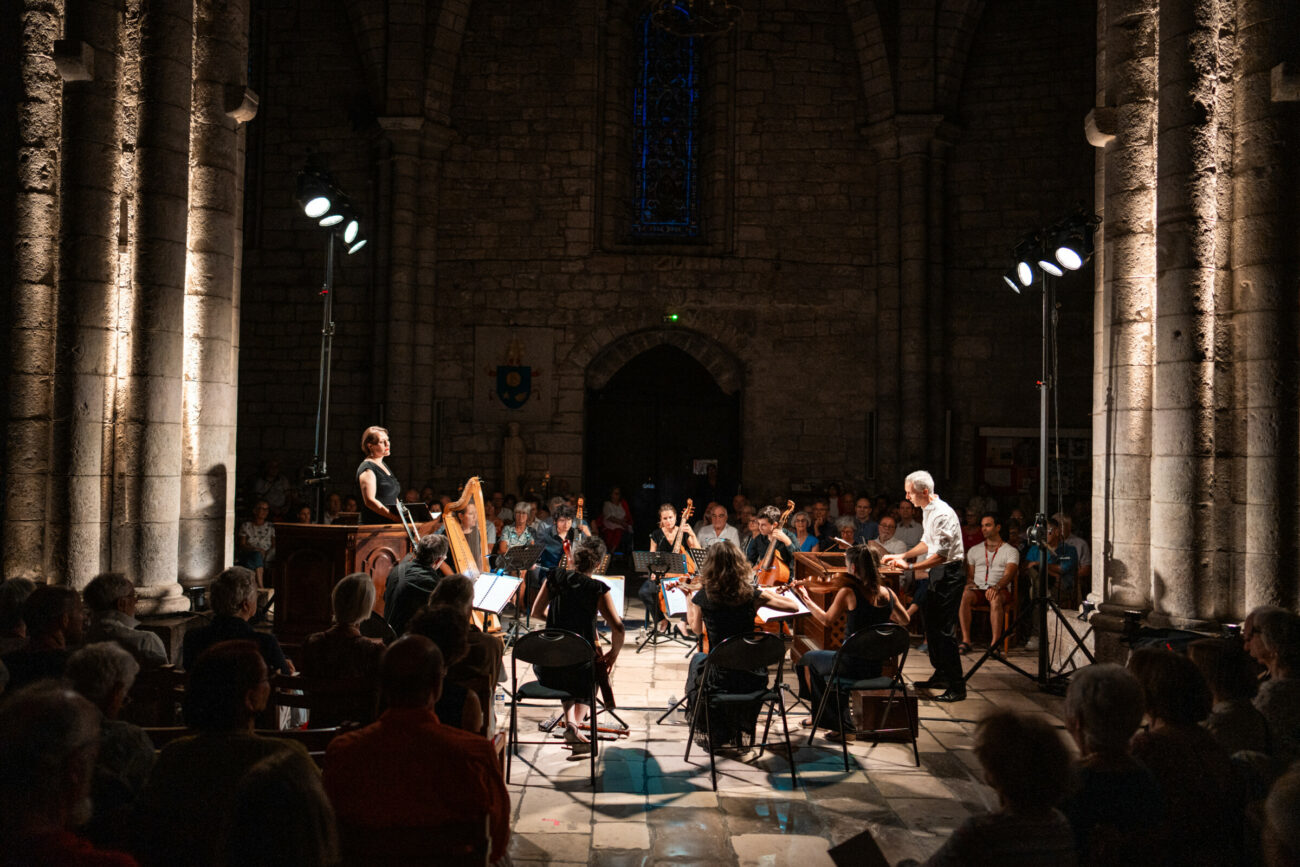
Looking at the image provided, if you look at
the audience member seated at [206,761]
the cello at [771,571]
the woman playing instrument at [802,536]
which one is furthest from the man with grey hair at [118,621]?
the woman playing instrument at [802,536]

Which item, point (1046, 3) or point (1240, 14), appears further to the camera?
point (1046, 3)

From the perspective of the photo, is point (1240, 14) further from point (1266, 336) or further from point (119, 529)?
point (119, 529)

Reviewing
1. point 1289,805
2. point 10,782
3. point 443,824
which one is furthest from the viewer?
point 443,824

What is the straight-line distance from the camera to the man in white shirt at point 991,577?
8.01 m

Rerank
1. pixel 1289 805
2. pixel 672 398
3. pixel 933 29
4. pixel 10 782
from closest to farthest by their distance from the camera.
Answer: pixel 10 782 < pixel 1289 805 < pixel 933 29 < pixel 672 398

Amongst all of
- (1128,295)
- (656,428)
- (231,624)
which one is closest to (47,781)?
(231,624)

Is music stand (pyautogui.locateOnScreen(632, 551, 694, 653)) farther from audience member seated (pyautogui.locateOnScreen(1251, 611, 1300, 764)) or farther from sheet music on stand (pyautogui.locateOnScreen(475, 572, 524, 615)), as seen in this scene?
audience member seated (pyautogui.locateOnScreen(1251, 611, 1300, 764))

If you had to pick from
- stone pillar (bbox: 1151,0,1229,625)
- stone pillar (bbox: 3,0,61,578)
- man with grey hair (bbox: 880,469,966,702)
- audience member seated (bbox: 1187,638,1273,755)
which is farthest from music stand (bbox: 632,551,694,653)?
audience member seated (bbox: 1187,638,1273,755)

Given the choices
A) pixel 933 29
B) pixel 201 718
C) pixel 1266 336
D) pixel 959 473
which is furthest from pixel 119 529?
pixel 933 29

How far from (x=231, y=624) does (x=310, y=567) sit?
211cm

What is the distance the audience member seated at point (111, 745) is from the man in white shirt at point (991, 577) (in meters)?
6.76

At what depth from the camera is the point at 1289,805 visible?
1921 mm

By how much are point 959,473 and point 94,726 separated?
1142cm

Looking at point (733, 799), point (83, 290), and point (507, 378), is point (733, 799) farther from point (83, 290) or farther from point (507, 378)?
point (507, 378)
